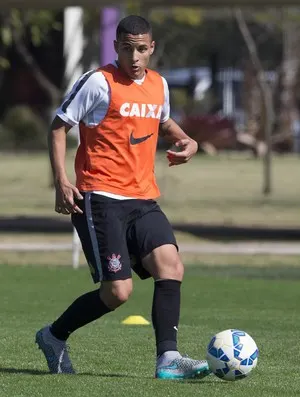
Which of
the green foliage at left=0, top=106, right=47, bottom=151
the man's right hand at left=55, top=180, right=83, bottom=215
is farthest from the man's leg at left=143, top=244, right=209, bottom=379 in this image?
the green foliage at left=0, top=106, right=47, bottom=151

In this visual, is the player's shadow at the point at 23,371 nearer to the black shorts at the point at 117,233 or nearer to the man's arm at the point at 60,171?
the black shorts at the point at 117,233

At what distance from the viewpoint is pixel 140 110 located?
293 inches

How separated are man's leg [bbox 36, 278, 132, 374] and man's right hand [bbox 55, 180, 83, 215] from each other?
490mm

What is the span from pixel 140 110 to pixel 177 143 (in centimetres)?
49

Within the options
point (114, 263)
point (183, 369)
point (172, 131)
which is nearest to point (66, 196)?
point (114, 263)

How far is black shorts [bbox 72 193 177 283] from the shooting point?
23.9ft

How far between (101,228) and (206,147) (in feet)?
125

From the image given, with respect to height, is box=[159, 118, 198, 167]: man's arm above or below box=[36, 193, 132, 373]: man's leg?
above

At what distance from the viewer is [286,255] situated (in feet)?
61.5

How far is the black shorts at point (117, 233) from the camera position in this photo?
729 centimetres

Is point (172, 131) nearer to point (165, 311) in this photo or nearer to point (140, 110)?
point (140, 110)

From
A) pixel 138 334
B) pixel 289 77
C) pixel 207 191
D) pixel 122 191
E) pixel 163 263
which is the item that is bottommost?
pixel 289 77

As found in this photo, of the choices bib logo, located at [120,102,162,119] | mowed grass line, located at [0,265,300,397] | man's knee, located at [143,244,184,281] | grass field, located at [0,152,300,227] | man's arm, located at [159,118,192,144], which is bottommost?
grass field, located at [0,152,300,227]

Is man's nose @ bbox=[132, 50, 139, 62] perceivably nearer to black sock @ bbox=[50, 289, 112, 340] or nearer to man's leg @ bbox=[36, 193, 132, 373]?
man's leg @ bbox=[36, 193, 132, 373]
